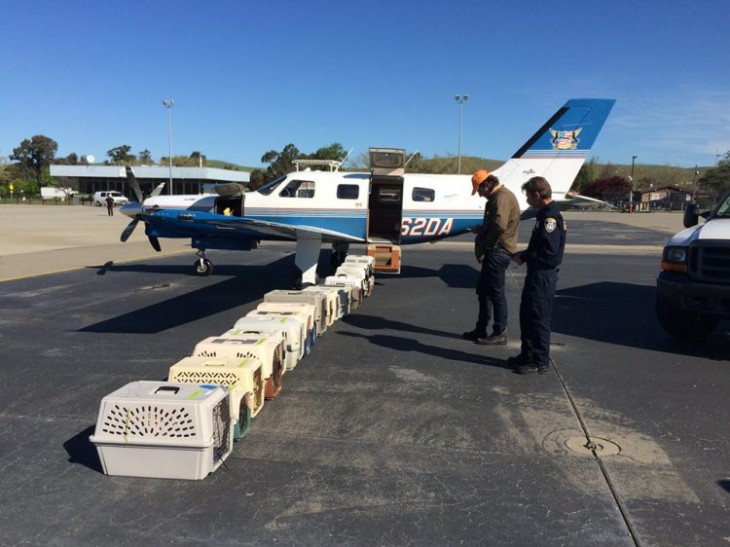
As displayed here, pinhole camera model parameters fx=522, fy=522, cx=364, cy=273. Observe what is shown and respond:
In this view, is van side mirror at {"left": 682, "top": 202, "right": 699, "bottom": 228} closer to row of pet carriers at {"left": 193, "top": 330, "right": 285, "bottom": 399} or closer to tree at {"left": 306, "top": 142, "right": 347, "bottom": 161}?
row of pet carriers at {"left": 193, "top": 330, "right": 285, "bottom": 399}

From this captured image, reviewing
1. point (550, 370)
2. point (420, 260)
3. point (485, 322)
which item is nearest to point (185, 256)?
point (420, 260)

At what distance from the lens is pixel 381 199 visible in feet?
39.9

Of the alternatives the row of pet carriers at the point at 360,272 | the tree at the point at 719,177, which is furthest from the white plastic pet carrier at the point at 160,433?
the tree at the point at 719,177

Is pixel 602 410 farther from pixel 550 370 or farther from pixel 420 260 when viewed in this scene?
pixel 420 260

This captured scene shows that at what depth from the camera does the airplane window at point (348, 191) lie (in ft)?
37.2

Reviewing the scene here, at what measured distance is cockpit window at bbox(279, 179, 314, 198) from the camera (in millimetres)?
11422

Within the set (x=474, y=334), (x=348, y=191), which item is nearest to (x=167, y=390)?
(x=474, y=334)

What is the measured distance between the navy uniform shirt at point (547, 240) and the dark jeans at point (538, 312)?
10 centimetres

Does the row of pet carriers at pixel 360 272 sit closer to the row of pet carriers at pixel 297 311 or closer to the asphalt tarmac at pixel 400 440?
the asphalt tarmac at pixel 400 440

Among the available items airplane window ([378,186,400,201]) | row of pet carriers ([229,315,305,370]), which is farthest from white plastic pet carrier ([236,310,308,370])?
airplane window ([378,186,400,201])

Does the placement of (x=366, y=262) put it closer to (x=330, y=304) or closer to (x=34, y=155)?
(x=330, y=304)

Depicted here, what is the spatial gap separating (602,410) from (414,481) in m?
2.17

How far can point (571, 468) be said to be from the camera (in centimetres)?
360

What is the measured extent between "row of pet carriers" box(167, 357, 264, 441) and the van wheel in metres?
5.27
